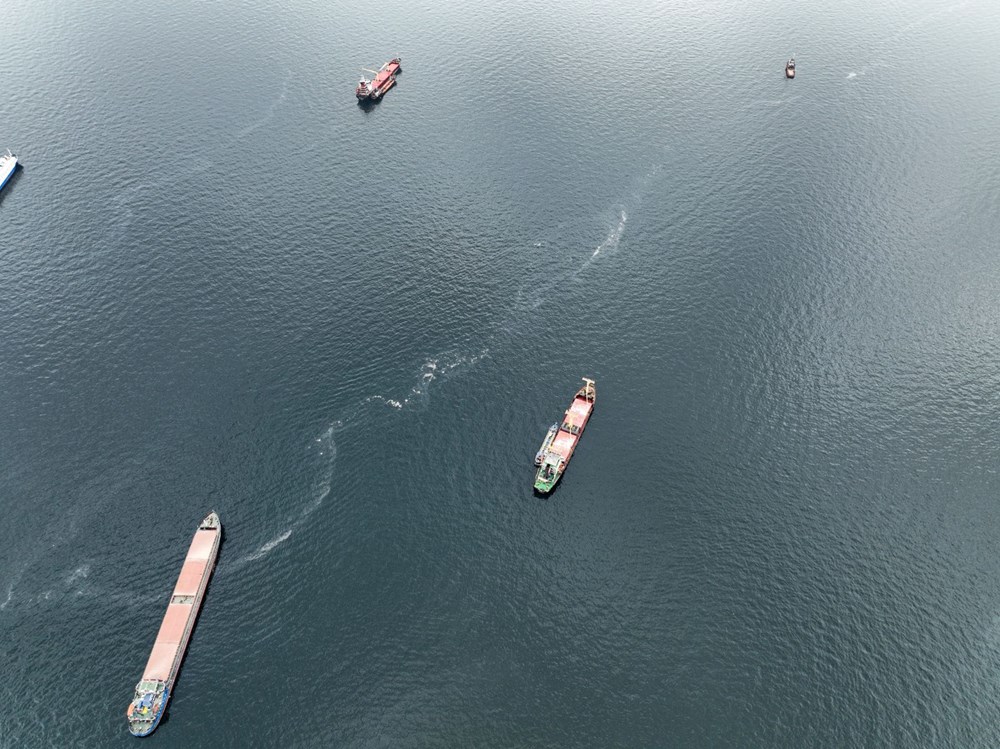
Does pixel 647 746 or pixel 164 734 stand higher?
pixel 164 734

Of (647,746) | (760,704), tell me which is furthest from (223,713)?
(760,704)

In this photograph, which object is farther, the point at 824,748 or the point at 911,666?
the point at 911,666

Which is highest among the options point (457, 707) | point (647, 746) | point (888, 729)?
point (457, 707)

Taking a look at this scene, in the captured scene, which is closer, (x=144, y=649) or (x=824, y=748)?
(x=824, y=748)

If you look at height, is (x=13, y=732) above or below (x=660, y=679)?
above

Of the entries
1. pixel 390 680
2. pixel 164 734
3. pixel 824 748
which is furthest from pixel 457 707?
pixel 824 748

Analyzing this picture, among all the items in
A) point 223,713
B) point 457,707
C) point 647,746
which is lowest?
point 647,746

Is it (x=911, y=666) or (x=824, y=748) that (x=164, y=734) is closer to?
(x=824, y=748)

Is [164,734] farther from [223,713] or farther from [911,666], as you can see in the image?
[911,666]
